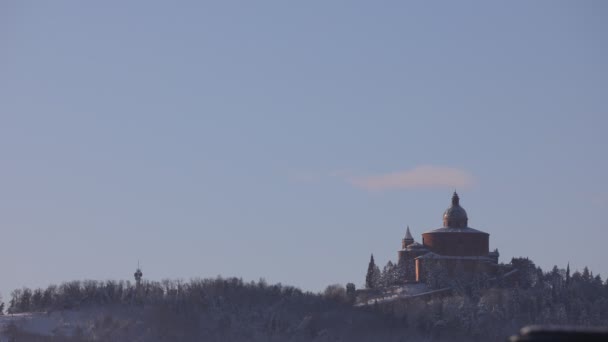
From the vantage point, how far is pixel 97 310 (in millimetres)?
126188

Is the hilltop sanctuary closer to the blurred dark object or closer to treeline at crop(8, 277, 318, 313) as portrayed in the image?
treeline at crop(8, 277, 318, 313)

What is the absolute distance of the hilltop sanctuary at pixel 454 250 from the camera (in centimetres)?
13950

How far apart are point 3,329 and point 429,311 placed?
114 feet

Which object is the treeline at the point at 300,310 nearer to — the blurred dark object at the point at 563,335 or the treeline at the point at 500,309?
the treeline at the point at 500,309

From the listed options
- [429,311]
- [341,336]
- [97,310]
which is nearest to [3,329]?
[97,310]

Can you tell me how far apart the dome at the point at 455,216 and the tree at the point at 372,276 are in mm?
A: 7994

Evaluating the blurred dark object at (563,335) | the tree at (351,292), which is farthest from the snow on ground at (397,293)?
the blurred dark object at (563,335)

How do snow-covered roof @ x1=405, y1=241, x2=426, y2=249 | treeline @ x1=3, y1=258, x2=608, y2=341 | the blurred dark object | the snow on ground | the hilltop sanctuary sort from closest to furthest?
1. the blurred dark object
2. treeline @ x1=3, y1=258, x2=608, y2=341
3. the snow on ground
4. the hilltop sanctuary
5. snow-covered roof @ x1=405, y1=241, x2=426, y2=249

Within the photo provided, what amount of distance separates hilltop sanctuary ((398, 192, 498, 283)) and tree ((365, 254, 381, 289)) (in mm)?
3618

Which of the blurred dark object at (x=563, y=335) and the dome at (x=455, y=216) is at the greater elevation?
the dome at (x=455, y=216)

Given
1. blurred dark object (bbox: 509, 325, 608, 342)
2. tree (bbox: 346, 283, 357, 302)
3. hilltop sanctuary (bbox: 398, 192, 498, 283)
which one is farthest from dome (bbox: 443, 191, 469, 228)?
blurred dark object (bbox: 509, 325, 608, 342)

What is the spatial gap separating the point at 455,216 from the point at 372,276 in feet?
32.3

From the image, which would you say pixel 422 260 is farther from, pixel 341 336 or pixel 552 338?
pixel 552 338

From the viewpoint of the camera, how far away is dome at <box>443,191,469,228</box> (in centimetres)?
13988
